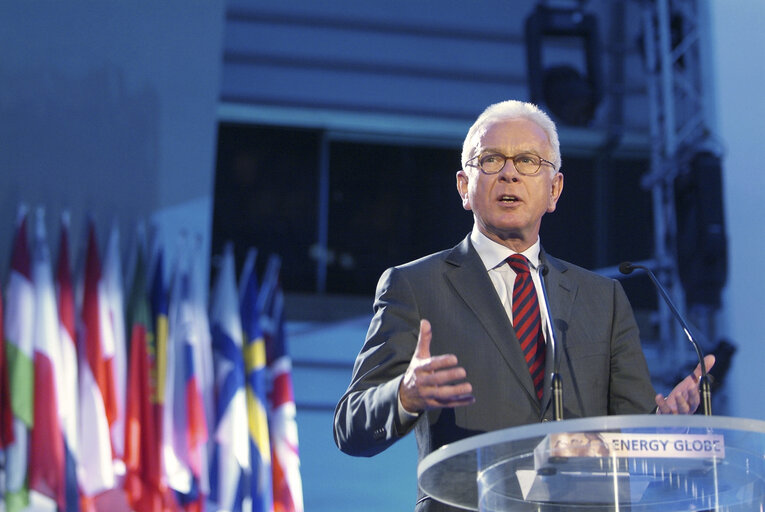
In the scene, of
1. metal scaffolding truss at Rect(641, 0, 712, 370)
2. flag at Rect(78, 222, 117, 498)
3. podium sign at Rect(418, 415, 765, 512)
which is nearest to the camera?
podium sign at Rect(418, 415, 765, 512)

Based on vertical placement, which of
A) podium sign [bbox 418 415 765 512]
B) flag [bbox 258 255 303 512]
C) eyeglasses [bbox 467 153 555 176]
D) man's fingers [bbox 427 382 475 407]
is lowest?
flag [bbox 258 255 303 512]

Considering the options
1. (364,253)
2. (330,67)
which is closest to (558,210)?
(364,253)

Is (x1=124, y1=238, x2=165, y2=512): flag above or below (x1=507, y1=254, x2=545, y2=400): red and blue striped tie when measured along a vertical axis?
below

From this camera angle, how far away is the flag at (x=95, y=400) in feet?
15.7

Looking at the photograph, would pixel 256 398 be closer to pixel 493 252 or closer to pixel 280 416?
pixel 280 416

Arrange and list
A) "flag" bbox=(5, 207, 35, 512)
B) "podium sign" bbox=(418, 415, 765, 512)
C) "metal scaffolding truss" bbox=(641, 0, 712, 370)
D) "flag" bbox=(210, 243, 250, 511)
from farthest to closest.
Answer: "metal scaffolding truss" bbox=(641, 0, 712, 370) → "flag" bbox=(210, 243, 250, 511) → "flag" bbox=(5, 207, 35, 512) → "podium sign" bbox=(418, 415, 765, 512)

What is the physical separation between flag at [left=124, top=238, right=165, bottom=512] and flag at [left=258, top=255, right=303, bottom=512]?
665mm

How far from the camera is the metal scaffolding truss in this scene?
612cm

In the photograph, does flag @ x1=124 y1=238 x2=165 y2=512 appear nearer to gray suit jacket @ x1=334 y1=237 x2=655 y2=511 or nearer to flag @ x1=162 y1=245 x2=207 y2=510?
flag @ x1=162 y1=245 x2=207 y2=510

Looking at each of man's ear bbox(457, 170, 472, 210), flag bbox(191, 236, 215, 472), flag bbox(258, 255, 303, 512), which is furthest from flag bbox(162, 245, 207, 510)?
man's ear bbox(457, 170, 472, 210)

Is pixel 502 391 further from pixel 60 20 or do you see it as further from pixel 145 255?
pixel 60 20

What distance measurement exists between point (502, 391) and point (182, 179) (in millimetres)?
4698

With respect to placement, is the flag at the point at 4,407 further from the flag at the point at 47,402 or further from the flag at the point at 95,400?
the flag at the point at 95,400

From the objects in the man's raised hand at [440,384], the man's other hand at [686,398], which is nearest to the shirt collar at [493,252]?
the man's other hand at [686,398]
